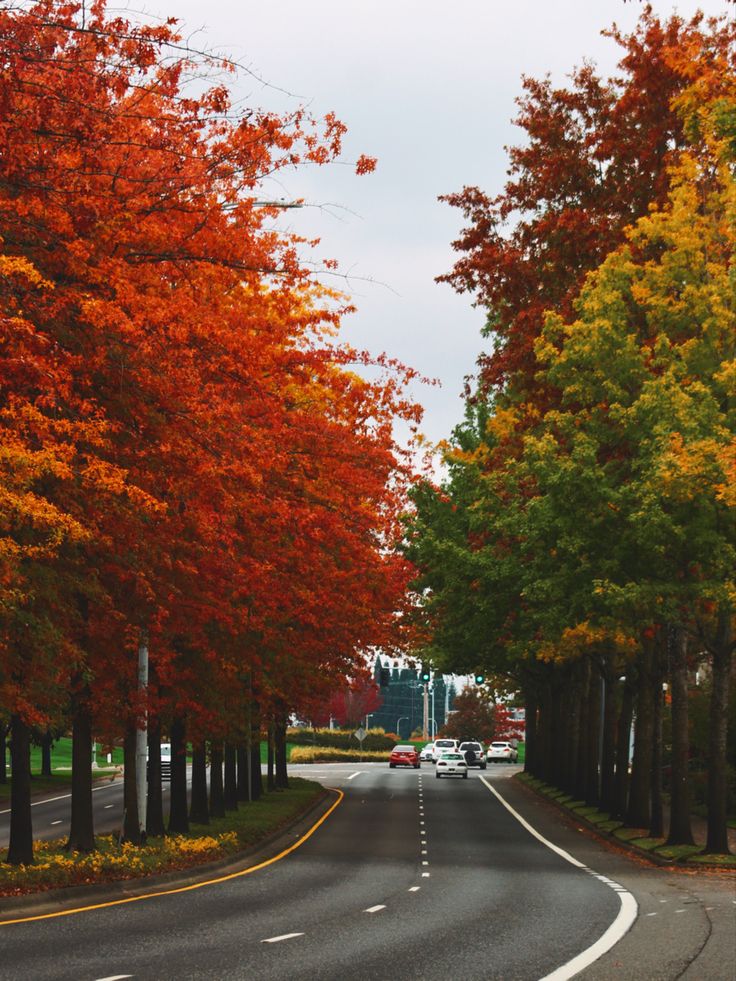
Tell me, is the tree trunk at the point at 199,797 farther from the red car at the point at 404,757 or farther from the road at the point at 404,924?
the red car at the point at 404,757

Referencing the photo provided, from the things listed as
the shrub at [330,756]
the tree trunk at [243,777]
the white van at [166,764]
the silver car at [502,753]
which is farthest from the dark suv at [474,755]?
the tree trunk at [243,777]

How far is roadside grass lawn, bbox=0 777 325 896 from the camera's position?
66.5ft

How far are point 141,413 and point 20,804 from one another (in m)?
8.43

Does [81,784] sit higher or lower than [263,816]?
higher

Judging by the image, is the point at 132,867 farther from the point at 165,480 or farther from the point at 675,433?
the point at 675,433

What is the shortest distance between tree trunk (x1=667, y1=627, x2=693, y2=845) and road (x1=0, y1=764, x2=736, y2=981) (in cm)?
145

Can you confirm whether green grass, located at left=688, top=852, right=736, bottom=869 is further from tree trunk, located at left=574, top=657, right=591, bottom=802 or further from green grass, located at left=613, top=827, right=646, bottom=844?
tree trunk, located at left=574, top=657, right=591, bottom=802

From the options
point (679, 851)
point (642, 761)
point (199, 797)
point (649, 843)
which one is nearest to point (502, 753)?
point (642, 761)

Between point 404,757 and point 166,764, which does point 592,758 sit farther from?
point 404,757

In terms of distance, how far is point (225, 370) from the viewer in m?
18.0

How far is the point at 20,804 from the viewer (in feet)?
74.8

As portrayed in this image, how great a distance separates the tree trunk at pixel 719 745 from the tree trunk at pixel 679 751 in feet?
3.78

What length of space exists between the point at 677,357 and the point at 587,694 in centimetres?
2552

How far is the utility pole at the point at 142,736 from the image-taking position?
25.6m
